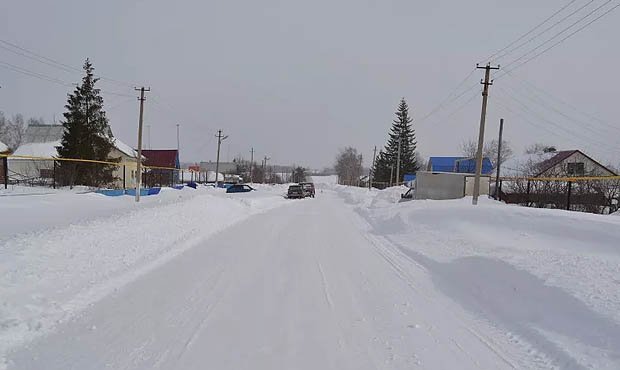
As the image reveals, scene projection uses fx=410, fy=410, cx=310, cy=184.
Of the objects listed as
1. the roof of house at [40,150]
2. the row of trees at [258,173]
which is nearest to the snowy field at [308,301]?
the roof of house at [40,150]

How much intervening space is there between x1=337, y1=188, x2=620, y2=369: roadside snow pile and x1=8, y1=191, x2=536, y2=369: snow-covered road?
0.47m

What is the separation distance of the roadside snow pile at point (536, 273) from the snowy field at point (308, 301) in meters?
0.03

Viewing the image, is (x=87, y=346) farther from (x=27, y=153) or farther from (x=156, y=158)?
(x=156, y=158)

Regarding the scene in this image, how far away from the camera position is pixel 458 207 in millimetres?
14906

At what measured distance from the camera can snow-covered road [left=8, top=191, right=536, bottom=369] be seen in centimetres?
410

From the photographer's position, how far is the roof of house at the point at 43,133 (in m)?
51.9

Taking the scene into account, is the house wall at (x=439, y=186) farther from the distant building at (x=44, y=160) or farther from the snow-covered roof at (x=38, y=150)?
the snow-covered roof at (x=38, y=150)

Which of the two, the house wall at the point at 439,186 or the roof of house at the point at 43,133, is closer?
the house wall at the point at 439,186

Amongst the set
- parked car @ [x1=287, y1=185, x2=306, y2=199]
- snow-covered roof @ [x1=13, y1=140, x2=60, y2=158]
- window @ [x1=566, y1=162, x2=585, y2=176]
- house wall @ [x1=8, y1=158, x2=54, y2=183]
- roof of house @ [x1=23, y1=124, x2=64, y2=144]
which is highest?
roof of house @ [x1=23, y1=124, x2=64, y2=144]

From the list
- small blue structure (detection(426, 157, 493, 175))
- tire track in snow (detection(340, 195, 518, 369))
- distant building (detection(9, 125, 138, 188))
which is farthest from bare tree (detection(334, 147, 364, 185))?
tire track in snow (detection(340, 195, 518, 369))

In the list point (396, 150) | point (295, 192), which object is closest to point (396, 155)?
point (396, 150)

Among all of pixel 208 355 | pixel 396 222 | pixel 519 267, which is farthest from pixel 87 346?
pixel 396 222

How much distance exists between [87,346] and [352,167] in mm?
117769

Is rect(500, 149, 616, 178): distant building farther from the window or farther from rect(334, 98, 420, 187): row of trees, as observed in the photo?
rect(334, 98, 420, 187): row of trees
